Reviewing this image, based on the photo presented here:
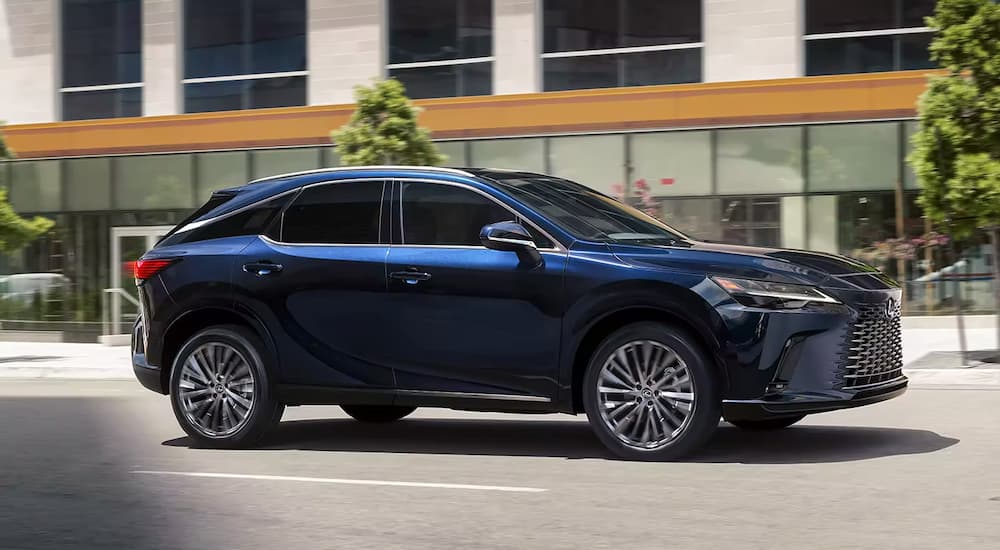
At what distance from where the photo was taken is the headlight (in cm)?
812

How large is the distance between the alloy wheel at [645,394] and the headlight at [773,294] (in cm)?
51

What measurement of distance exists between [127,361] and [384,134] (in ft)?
19.3

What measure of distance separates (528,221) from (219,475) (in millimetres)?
2367

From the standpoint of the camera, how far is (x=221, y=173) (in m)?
30.8

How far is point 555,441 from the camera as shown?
32.0 feet

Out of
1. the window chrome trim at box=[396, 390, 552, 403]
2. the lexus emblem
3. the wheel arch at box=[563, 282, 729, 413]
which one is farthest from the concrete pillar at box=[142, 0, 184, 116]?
the lexus emblem

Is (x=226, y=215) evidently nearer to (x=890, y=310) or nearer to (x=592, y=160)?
→ (x=890, y=310)

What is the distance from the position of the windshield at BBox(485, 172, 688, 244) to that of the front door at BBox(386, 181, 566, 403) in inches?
8.3

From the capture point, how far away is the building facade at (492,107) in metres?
26.1

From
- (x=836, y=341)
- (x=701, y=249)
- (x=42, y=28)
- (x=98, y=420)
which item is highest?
(x=42, y=28)

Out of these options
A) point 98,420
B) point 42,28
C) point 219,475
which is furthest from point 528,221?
point 42,28

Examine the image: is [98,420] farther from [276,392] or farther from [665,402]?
[665,402]

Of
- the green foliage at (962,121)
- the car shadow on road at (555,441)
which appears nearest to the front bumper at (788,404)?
the car shadow on road at (555,441)

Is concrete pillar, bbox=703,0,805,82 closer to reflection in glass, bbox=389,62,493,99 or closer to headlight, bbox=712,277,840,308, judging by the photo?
reflection in glass, bbox=389,62,493,99
